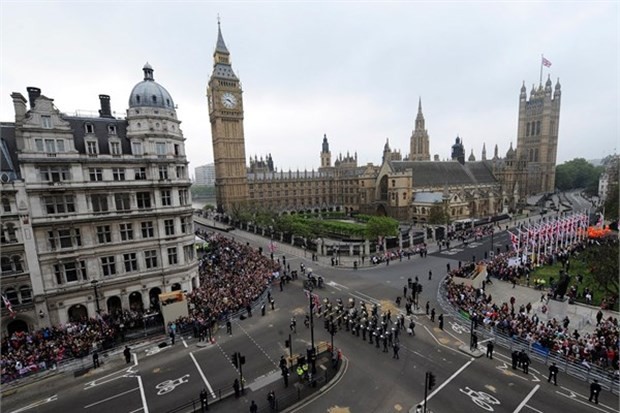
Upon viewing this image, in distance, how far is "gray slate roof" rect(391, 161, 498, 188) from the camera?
79.3 meters

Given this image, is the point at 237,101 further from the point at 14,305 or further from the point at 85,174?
the point at 14,305

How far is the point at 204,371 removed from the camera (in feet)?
59.6

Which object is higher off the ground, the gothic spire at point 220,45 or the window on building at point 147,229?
the gothic spire at point 220,45

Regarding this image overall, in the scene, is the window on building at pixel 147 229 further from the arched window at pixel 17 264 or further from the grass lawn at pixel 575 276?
the grass lawn at pixel 575 276

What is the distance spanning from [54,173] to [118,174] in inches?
163

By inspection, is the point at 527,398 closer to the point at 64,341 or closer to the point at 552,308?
the point at 552,308

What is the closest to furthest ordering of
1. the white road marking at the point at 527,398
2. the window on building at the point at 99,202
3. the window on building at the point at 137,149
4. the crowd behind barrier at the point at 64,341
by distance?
the white road marking at the point at 527,398 → the crowd behind barrier at the point at 64,341 → the window on building at the point at 99,202 → the window on building at the point at 137,149

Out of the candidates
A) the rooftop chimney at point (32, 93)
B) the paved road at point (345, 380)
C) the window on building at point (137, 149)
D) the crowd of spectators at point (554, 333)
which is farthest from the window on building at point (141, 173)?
the crowd of spectators at point (554, 333)

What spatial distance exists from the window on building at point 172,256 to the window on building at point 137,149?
899cm

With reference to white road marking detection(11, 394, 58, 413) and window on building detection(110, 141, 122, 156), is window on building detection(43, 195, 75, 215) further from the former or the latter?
white road marking detection(11, 394, 58, 413)

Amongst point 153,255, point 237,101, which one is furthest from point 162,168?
point 237,101

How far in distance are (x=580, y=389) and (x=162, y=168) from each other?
3267 centimetres

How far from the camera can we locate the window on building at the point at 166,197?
88.8 feet

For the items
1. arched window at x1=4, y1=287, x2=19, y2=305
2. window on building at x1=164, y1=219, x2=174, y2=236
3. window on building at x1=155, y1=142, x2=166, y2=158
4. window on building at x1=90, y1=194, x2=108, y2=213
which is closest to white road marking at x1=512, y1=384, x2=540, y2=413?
window on building at x1=164, y1=219, x2=174, y2=236
